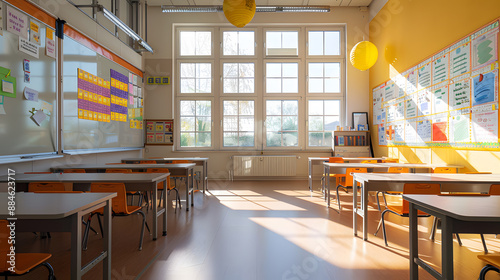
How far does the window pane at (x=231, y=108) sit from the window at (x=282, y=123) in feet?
2.91

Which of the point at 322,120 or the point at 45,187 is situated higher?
the point at 322,120

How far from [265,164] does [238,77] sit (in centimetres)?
251

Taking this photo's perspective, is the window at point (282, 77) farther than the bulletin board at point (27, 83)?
Yes

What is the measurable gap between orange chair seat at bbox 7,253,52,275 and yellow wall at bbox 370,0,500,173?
4.63 meters

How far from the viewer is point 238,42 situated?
Answer: 7832 millimetres

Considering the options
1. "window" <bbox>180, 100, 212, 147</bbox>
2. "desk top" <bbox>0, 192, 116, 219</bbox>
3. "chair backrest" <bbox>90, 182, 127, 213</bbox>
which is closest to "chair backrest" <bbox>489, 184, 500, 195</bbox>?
"desk top" <bbox>0, 192, 116, 219</bbox>

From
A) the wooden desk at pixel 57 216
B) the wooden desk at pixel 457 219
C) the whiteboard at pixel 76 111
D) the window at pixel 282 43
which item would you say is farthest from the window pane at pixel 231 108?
the wooden desk at pixel 457 219

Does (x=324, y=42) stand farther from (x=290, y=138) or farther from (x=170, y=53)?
(x=170, y=53)

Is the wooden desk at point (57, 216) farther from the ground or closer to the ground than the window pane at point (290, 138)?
closer to the ground

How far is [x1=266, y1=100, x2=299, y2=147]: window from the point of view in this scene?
25.5 feet

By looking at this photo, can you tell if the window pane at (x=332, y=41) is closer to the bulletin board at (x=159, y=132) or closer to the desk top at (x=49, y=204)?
the bulletin board at (x=159, y=132)

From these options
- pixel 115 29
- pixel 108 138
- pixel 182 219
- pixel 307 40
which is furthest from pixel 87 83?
pixel 307 40

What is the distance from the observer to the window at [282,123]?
7.79m

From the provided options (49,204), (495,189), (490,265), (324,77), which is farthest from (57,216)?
(324,77)
